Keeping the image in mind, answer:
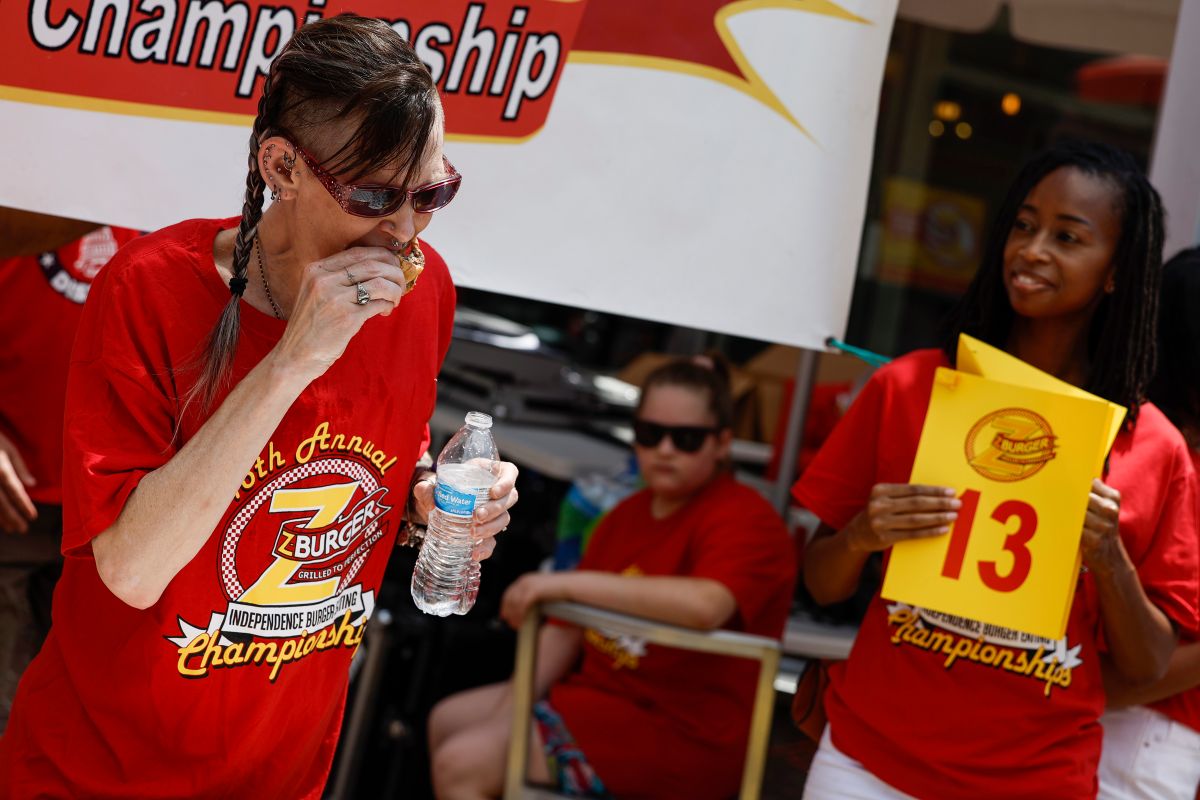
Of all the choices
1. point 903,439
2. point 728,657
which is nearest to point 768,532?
point 728,657

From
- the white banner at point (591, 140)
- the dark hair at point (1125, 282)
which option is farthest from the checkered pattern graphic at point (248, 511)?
the dark hair at point (1125, 282)

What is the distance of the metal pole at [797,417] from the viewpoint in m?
3.50

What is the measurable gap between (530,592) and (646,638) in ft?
1.24

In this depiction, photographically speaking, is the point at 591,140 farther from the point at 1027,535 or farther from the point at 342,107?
the point at 1027,535

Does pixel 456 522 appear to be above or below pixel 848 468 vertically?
below

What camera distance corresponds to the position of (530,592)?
3.21 m

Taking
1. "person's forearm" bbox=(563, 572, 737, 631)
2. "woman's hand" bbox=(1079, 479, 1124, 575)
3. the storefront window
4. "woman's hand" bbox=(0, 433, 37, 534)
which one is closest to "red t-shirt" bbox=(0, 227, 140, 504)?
"woman's hand" bbox=(0, 433, 37, 534)

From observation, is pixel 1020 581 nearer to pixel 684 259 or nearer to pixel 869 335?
pixel 684 259

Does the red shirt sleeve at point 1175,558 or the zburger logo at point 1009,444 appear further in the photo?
the red shirt sleeve at point 1175,558

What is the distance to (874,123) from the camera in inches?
99.4

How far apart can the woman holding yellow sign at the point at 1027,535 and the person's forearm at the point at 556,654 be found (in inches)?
54.6

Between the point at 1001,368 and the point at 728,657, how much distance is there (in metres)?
1.45

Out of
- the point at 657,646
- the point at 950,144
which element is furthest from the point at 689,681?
the point at 950,144

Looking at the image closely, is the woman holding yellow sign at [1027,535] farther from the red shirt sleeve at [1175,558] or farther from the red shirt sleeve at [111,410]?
the red shirt sleeve at [111,410]
